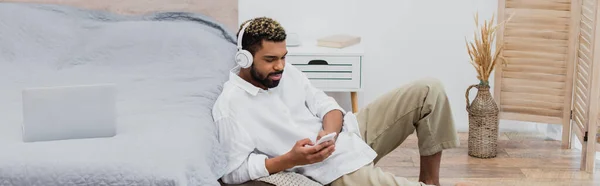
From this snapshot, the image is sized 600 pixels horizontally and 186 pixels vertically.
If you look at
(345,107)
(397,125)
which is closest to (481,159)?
(345,107)

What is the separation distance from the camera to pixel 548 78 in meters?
3.76

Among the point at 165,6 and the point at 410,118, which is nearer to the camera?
the point at 410,118

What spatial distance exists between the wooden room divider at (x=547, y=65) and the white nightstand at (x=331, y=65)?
0.59 meters

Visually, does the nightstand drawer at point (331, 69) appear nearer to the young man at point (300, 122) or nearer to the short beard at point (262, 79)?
the young man at point (300, 122)

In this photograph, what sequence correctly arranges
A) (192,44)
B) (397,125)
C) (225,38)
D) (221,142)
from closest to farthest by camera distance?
(221,142) → (397,125) → (192,44) → (225,38)

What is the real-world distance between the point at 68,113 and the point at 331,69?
1749 mm

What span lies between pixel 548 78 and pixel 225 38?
4.40ft

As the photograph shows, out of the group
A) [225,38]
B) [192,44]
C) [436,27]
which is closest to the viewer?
[192,44]

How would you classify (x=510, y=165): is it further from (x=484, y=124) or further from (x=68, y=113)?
(x=68, y=113)

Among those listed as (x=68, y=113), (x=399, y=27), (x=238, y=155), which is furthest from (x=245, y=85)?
(x=399, y=27)

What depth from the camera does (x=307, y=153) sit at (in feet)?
7.36

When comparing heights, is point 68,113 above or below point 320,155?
above

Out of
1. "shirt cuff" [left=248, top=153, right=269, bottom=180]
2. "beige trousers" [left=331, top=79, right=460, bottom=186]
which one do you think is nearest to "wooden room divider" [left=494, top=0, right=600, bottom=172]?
"beige trousers" [left=331, top=79, right=460, bottom=186]

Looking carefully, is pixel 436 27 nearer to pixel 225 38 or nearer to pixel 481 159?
pixel 481 159
